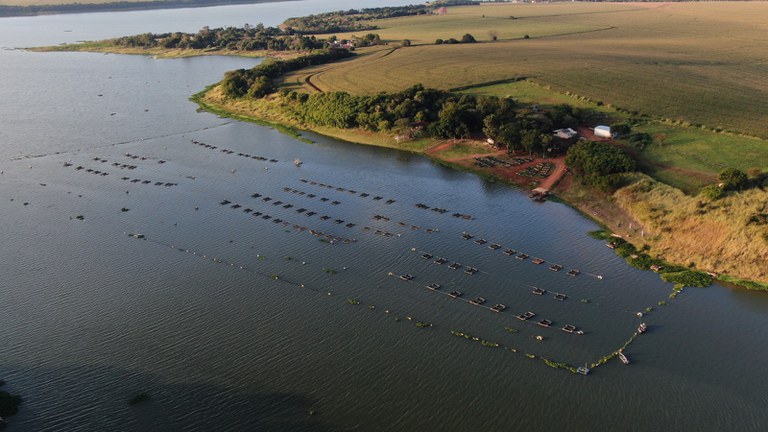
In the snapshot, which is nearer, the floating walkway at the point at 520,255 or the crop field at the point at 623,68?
the floating walkway at the point at 520,255

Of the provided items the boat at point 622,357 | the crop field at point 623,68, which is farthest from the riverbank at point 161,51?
the boat at point 622,357

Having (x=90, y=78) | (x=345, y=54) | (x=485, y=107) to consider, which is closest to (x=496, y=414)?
(x=485, y=107)

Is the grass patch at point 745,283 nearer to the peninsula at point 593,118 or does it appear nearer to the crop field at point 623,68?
the peninsula at point 593,118

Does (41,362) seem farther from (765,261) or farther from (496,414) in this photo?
(765,261)

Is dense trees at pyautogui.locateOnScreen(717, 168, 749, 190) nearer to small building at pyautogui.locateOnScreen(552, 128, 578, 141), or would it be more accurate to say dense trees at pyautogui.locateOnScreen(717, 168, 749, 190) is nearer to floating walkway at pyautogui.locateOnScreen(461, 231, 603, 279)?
floating walkway at pyautogui.locateOnScreen(461, 231, 603, 279)

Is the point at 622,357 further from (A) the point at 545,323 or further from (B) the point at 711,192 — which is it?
(B) the point at 711,192

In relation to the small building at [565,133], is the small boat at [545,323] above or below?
below

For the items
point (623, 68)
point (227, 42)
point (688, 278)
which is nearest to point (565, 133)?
point (688, 278)
